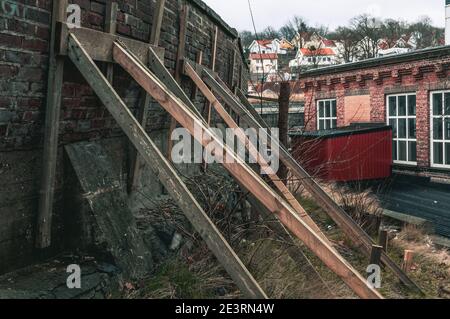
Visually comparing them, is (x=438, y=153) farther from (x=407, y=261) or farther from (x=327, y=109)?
(x=407, y=261)

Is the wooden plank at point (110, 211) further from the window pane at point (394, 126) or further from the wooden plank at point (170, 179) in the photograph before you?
the window pane at point (394, 126)

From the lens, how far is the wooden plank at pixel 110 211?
332 centimetres

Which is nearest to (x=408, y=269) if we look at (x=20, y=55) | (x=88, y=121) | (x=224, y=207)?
(x=224, y=207)

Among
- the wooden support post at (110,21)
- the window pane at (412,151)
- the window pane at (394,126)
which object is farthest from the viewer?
the window pane at (394,126)

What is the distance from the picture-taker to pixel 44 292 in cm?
280

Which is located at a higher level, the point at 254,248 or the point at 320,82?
the point at 320,82

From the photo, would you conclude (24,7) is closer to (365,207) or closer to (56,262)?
(56,262)

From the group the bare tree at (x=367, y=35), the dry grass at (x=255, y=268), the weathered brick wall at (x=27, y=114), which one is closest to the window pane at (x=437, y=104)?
the dry grass at (x=255, y=268)

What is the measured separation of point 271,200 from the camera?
305 cm

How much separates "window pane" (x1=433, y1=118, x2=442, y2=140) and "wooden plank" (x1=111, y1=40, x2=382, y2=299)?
12665 millimetres

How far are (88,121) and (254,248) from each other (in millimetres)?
2026

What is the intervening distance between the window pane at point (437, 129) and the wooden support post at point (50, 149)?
13427 mm

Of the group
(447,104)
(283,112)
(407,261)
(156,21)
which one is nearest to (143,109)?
(156,21)

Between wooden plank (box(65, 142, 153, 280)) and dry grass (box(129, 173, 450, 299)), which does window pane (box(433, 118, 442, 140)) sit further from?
wooden plank (box(65, 142, 153, 280))
